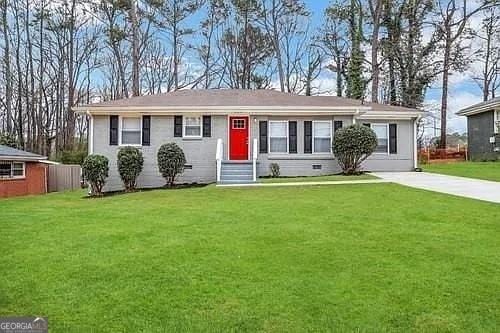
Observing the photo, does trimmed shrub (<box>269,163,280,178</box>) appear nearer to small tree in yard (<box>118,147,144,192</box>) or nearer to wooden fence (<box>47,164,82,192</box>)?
small tree in yard (<box>118,147,144,192</box>)

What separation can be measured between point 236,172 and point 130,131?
Answer: 4.64m

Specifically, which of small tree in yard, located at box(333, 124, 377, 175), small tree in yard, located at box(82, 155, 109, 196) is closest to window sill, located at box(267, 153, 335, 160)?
small tree in yard, located at box(333, 124, 377, 175)

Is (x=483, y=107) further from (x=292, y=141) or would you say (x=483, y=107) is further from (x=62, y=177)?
(x=62, y=177)

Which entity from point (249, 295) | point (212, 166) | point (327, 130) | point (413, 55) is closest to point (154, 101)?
point (212, 166)

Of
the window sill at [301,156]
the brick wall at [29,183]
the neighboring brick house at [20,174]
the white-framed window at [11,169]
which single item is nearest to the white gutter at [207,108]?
the window sill at [301,156]

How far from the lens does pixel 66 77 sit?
32.1 metres

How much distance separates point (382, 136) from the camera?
19656mm

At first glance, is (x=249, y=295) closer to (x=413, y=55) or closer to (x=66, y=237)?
(x=66, y=237)

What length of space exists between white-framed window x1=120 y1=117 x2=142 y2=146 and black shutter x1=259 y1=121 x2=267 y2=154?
187 inches

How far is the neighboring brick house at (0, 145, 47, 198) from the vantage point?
20.0 meters

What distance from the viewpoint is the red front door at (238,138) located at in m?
18.5

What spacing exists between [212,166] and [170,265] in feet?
40.9

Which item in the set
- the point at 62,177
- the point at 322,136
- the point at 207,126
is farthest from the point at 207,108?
the point at 62,177

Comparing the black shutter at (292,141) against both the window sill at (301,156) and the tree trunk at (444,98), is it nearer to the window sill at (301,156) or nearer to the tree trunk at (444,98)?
the window sill at (301,156)
